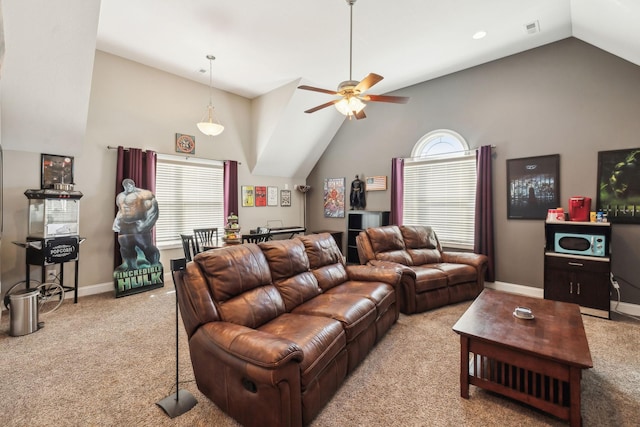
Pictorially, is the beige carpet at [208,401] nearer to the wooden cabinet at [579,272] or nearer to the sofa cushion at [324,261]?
the wooden cabinet at [579,272]

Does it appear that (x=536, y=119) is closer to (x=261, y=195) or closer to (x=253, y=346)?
(x=253, y=346)

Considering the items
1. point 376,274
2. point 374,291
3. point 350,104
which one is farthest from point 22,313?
point 350,104

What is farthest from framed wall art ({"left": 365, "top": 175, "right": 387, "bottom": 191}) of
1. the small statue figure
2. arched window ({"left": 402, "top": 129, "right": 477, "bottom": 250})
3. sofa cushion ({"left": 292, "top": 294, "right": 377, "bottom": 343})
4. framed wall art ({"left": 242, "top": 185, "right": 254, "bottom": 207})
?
sofa cushion ({"left": 292, "top": 294, "right": 377, "bottom": 343})

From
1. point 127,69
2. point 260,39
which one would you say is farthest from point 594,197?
point 127,69

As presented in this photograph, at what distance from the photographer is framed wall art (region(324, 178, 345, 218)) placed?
6578mm

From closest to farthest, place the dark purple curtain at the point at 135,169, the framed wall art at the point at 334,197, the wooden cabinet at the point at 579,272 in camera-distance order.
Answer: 1. the wooden cabinet at the point at 579,272
2. the dark purple curtain at the point at 135,169
3. the framed wall art at the point at 334,197

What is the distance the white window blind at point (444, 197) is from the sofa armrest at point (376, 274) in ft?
7.47

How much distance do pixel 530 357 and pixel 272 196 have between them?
5.59 meters

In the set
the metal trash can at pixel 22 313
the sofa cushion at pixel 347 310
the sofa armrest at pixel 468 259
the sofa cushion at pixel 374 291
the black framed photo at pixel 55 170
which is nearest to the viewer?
the sofa cushion at pixel 347 310

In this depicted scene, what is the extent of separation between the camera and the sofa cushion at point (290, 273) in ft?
8.36

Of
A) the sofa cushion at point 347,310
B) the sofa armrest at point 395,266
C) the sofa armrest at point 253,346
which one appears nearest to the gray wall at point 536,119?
the sofa armrest at point 395,266

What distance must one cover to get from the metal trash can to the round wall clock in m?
2.95

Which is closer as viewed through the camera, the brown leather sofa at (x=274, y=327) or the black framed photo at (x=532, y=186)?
the brown leather sofa at (x=274, y=327)

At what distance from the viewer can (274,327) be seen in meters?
2.12
